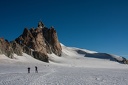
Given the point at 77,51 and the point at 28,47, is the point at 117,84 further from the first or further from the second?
the point at 77,51

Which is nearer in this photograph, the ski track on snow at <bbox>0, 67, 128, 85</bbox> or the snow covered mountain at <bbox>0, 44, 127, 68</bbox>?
the ski track on snow at <bbox>0, 67, 128, 85</bbox>

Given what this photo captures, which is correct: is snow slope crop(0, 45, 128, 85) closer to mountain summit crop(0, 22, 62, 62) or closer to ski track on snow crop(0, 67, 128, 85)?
ski track on snow crop(0, 67, 128, 85)

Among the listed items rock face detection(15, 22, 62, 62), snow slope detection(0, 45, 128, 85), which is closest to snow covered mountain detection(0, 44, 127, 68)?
rock face detection(15, 22, 62, 62)

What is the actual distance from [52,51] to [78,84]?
414ft

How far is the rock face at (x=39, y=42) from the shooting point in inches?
4765

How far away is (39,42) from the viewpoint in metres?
140

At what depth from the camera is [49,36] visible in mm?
154250

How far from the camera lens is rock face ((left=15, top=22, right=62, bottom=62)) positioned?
121 m

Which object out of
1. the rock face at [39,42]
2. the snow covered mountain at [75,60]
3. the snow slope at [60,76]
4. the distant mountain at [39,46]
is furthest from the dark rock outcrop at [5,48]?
the rock face at [39,42]

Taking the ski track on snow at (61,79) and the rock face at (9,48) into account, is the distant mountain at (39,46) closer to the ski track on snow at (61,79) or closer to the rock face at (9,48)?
the rock face at (9,48)

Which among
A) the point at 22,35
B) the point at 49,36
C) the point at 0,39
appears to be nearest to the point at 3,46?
the point at 0,39

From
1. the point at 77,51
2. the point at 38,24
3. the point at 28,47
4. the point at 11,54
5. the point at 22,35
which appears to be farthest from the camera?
the point at 77,51

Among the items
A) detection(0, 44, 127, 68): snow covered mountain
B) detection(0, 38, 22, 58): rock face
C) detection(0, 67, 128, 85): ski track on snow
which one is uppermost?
detection(0, 38, 22, 58): rock face

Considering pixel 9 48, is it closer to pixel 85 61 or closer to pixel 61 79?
pixel 85 61
